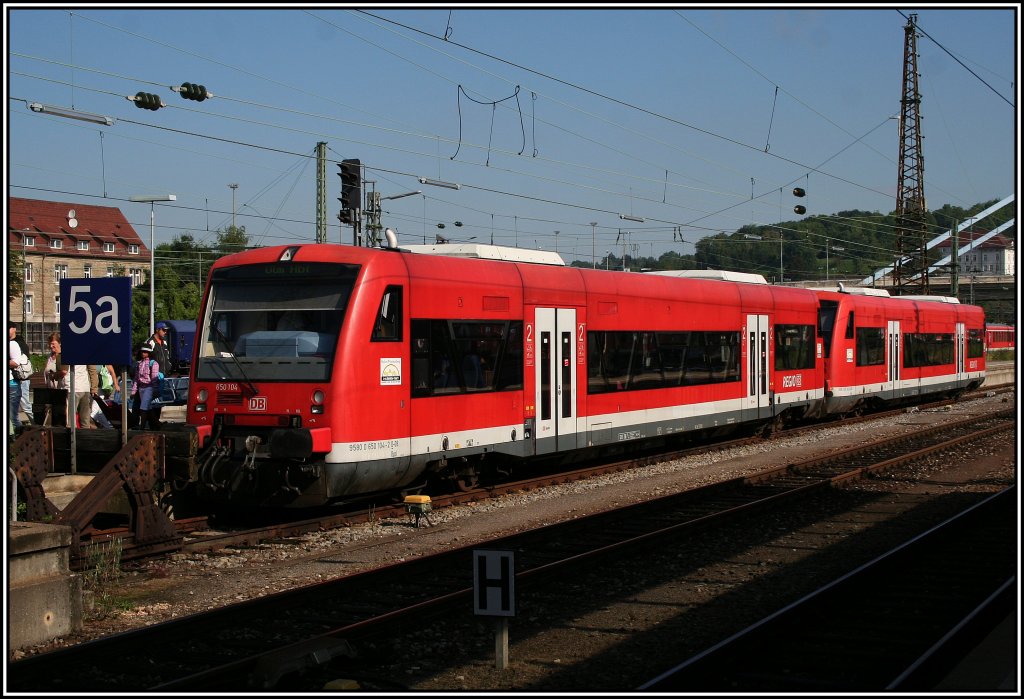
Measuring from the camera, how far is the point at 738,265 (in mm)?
87312

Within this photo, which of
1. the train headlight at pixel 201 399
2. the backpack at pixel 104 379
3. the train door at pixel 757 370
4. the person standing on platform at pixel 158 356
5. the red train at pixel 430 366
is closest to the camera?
the red train at pixel 430 366

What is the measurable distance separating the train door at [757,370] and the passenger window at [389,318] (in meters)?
11.3

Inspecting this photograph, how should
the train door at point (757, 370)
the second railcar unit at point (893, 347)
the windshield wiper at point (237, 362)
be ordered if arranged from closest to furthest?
the windshield wiper at point (237, 362)
the train door at point (757, 370)
the second railcar unit at point (893, 347)

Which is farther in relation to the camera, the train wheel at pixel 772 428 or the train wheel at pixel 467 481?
the train wheel at pixel 772 428

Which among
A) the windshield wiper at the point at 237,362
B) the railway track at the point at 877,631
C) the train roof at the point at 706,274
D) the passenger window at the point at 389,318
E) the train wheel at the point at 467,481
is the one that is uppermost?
the train roof at the point at 706,274

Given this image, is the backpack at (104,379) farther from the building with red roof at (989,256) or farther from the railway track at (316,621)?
the building with red roof at (989,256)

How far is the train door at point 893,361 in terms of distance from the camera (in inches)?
1217

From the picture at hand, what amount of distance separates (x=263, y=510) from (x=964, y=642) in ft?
29.2

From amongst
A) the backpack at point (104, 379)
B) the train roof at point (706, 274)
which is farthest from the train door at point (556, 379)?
the backpack at point (104, 379)

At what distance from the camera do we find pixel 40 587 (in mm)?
7820

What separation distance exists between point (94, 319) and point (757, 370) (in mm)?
15355

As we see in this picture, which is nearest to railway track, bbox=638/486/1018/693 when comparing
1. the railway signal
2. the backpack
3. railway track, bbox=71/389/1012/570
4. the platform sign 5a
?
railway track, bbox=71/389/1012/570

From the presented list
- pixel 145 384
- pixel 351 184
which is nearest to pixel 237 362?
pixel 145 384

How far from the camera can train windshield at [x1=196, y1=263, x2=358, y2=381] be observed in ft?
41.2
